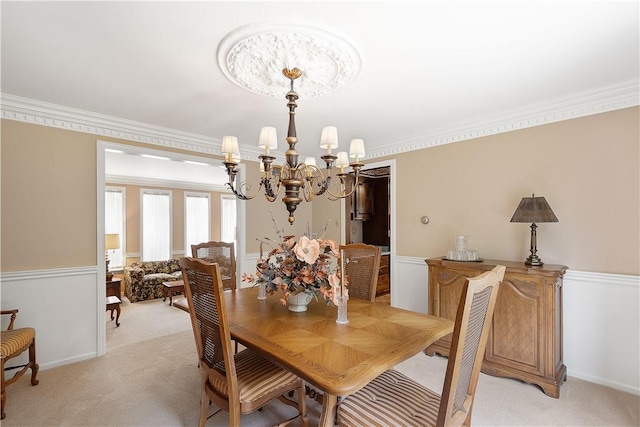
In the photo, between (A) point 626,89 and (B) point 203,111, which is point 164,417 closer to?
(B) point 203,111

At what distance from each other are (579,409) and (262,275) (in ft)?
8.01

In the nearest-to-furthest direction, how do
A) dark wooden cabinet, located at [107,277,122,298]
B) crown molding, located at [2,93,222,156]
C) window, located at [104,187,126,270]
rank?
crown molding, located at [2,93,222,156]
dark wooden cabinet, located at [107,277,122,298]
window, located at [104,187,126,270]

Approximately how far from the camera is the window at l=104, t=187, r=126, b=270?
620 cm

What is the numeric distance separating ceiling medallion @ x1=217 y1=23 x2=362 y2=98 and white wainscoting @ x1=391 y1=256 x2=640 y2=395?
2590mm

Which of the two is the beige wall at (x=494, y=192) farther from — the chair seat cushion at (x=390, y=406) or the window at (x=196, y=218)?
the window at (x=196, y=218)

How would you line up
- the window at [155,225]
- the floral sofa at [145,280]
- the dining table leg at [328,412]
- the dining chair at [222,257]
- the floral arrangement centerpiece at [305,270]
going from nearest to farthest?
the dining table leg at [328,412], the floral arrangement centerpiece at [305,270], the dining chair at [222,257], the floral sofa at [145,280], the window at [155,225]

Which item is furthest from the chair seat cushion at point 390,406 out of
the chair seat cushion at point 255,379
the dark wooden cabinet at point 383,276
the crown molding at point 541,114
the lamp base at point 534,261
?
the dark wooden cabinet at point 383,276

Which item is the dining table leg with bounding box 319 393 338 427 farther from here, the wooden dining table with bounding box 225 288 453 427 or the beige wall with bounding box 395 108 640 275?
the beige wall with bounding box 395 108 640 275

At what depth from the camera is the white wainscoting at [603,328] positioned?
7.73 ft

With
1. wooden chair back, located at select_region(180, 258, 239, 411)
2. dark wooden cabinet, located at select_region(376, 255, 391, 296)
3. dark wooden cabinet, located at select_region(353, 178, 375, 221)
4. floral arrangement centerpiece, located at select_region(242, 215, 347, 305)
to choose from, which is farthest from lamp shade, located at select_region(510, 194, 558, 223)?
dark wooden cabinet, located at select_region(353, 178, 375, 221)

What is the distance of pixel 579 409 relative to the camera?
85.4 inches

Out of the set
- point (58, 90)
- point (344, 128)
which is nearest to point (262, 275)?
point (344, 128)

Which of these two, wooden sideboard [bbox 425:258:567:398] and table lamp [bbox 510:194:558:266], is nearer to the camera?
wooden sideboard [bbox 425:258:567:398]

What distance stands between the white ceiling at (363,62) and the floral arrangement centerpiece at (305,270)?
1.22m
